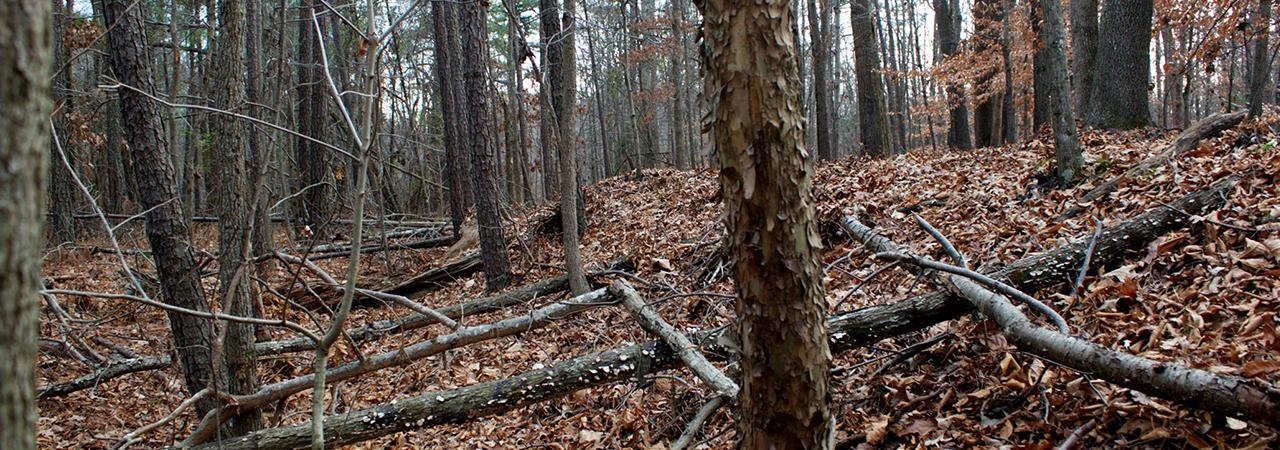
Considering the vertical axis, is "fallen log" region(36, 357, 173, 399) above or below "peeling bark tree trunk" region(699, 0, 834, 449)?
below

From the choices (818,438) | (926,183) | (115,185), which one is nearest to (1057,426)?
(818,438)

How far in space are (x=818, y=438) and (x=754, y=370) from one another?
13.6 inches

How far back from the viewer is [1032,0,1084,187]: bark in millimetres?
5625

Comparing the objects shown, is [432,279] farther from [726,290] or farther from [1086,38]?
[1086,38]

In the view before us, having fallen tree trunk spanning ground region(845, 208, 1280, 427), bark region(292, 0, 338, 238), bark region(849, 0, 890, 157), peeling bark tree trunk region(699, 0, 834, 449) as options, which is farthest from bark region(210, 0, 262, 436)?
bark region(849, 0, 890, 157)

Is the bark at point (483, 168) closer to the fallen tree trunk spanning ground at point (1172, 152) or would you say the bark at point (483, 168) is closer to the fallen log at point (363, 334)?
the fallen log at point (363, 334)

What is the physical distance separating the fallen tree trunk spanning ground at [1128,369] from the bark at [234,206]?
13.9 ft

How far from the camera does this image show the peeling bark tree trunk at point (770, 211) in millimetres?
2111

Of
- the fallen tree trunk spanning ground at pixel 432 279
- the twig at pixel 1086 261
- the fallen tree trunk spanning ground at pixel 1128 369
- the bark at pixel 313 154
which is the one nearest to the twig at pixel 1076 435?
the fallen tree trunk spanning ground at pixel 1128 369

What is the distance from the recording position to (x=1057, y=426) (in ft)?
9.03

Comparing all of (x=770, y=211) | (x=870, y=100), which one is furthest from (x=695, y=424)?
(x=870, y=100)

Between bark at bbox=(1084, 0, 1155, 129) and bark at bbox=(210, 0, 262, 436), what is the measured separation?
9.39 meters

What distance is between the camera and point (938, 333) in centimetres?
387

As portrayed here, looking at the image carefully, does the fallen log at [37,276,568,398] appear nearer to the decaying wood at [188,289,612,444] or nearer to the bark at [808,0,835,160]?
the decaying wood at [188,289,612,444]
